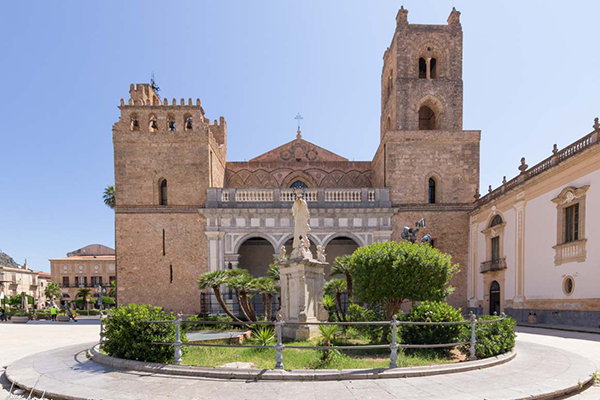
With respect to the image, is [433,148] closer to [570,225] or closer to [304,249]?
[570,225]

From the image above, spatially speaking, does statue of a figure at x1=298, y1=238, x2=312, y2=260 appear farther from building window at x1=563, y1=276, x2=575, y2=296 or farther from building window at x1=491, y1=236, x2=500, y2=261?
building window at x1=491, y1=236, x2=500, y2=261

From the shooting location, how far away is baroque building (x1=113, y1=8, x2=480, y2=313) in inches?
846

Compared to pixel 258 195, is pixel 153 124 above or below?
above

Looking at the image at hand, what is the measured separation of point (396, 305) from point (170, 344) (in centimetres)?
581

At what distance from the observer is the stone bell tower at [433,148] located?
21969 mm

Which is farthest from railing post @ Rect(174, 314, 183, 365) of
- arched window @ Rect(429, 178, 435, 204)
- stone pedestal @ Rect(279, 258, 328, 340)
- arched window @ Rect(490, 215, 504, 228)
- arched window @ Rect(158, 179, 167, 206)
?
arched window @ Rect(429, 178, 435, 204)

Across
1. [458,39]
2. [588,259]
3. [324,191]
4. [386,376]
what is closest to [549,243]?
[588,259]

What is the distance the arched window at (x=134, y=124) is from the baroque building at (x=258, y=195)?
7 cm

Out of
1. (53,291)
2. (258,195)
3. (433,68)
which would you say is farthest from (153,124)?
(53,291)

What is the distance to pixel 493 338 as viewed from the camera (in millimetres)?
7480

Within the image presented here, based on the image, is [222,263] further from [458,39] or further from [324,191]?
[458,39]

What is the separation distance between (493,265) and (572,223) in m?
5.21

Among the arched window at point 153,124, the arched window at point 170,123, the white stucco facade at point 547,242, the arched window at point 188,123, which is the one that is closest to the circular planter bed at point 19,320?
the arched window at point 153,124

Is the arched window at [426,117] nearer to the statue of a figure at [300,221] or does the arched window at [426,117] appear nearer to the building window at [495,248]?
the building window at [495,248]
